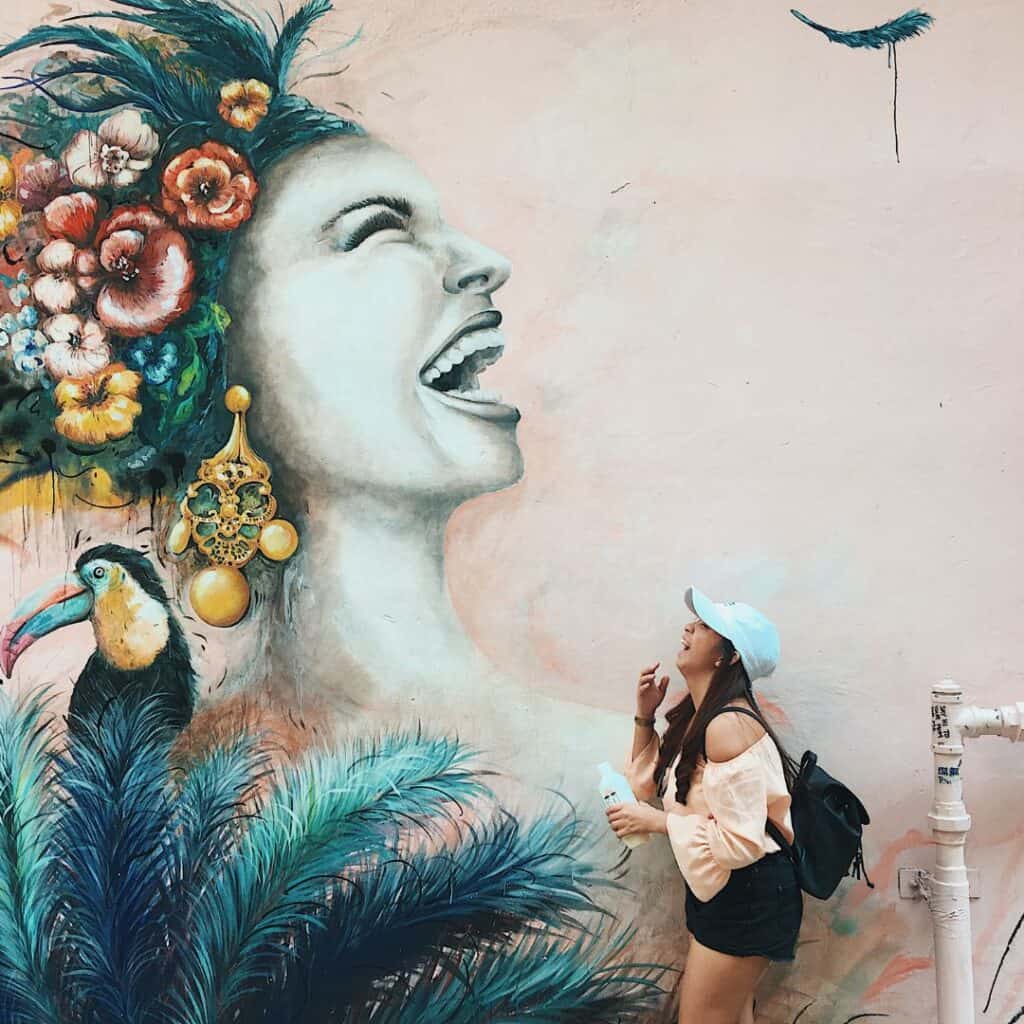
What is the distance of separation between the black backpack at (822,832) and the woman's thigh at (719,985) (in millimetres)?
233

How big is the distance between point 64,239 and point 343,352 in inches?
34.6

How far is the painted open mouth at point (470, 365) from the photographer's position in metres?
3.11

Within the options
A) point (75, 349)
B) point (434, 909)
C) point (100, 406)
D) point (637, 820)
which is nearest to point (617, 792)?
point (637, 820)

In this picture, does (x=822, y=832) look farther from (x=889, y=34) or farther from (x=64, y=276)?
(x=64, y=276)

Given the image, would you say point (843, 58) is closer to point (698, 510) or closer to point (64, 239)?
point (698, 510)

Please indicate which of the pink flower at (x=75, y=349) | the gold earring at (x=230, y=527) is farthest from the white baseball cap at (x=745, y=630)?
the pink flower at (x=75, y=349)

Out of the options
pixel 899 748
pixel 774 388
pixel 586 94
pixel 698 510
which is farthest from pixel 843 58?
pixel 899 748

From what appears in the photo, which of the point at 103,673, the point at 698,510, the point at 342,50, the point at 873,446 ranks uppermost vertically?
the point at 342,50

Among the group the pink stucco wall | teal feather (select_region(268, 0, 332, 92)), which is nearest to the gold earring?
the pink stucco wall

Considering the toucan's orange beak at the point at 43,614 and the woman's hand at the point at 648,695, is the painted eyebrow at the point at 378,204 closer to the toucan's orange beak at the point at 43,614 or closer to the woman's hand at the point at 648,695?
the toucan's orange beak at the point at 43,614

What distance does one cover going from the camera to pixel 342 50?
3.17 m

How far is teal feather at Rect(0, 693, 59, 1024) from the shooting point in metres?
3.01

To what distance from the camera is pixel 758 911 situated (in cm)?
257

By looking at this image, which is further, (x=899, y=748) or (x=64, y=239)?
(x=64, y=239)
